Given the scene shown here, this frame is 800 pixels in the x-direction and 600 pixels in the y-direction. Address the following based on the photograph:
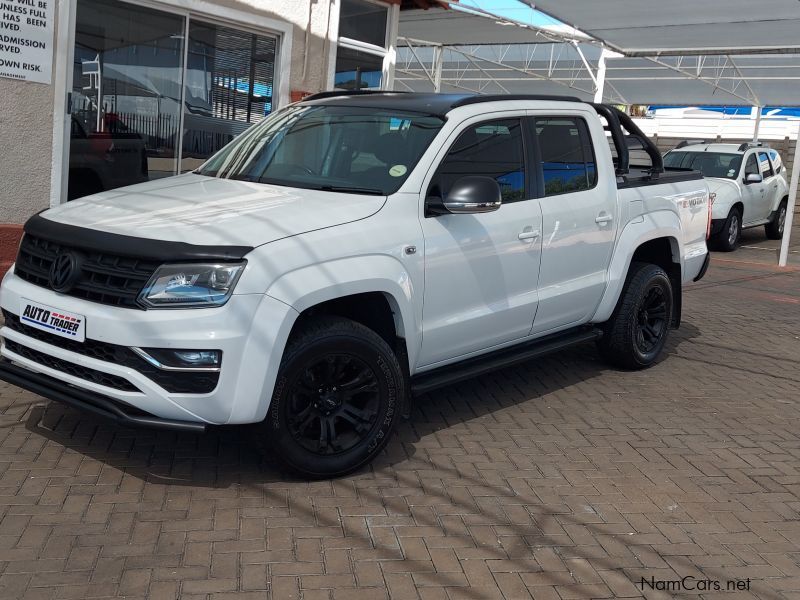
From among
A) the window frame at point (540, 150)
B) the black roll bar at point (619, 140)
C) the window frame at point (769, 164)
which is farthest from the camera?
the window frame at point (769, 164)

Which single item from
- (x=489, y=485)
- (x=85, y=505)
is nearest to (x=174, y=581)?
(x=85, y=505)

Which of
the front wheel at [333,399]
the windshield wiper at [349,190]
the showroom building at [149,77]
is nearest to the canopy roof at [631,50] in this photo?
the showroom building at [149,77]

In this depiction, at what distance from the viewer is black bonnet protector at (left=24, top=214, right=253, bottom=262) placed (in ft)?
13.3

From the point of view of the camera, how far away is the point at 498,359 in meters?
5.61

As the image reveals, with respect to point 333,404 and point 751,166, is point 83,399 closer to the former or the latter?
point 333,404

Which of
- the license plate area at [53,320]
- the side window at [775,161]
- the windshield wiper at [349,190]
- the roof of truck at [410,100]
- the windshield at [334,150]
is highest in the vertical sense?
the side window at [775,161]

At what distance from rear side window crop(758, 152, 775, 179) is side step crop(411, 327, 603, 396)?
40.2 feet

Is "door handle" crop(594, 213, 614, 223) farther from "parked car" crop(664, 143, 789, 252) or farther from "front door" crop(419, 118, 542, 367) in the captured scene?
"parked car" crop(664, 143, 789, 252)

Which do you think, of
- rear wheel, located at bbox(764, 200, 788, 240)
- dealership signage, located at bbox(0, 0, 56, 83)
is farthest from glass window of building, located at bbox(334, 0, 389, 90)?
rear wheel, located at bbox(764, 200, 788, 240)

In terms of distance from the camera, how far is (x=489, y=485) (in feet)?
15.5

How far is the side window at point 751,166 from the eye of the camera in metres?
16.6

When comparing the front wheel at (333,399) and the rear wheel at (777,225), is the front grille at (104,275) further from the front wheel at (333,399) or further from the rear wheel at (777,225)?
the rear wheel at (777,225)

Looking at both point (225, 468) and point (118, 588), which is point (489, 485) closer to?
point (225, 468)

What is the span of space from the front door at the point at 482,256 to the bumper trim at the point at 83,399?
1509 millimetres
